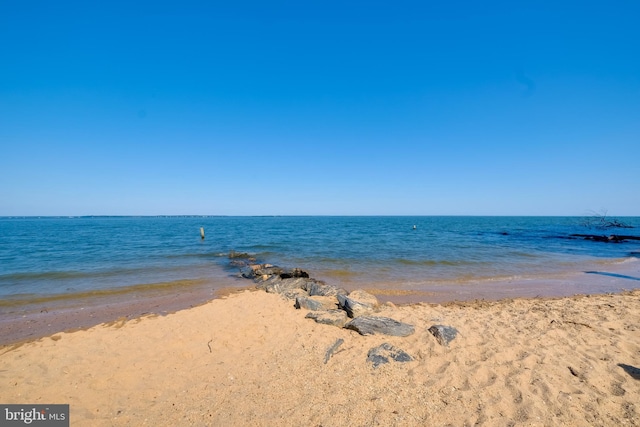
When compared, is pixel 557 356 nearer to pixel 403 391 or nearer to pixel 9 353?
pixel 403 391

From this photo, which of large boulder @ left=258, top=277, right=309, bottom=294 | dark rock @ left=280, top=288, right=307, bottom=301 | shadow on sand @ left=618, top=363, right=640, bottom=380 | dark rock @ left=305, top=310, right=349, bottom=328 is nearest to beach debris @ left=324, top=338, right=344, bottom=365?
dark rock @ left=305, top=310, right=349, bottom=328

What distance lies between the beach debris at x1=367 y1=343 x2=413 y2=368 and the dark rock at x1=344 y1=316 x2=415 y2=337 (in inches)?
31.6

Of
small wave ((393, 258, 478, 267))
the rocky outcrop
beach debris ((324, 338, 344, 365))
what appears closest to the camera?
beach debris ((324, 338, 344, 365))

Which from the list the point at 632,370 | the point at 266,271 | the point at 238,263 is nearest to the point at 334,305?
the point at 632,370

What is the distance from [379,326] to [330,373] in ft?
7.11

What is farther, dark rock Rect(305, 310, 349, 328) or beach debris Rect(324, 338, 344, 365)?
dark rock Rect(305, 310, 349, 328)

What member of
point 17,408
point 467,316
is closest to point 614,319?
point 467,316

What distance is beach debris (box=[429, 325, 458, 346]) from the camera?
6160mm

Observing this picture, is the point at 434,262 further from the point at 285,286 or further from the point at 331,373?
the point at 331,373

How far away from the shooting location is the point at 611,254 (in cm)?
2198

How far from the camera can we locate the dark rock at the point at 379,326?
6586mm

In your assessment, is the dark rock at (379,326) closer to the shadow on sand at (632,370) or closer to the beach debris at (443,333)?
the beach debris at (443,333)

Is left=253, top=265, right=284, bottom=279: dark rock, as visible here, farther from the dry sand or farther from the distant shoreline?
the dry sand

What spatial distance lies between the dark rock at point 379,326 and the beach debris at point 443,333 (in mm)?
515
